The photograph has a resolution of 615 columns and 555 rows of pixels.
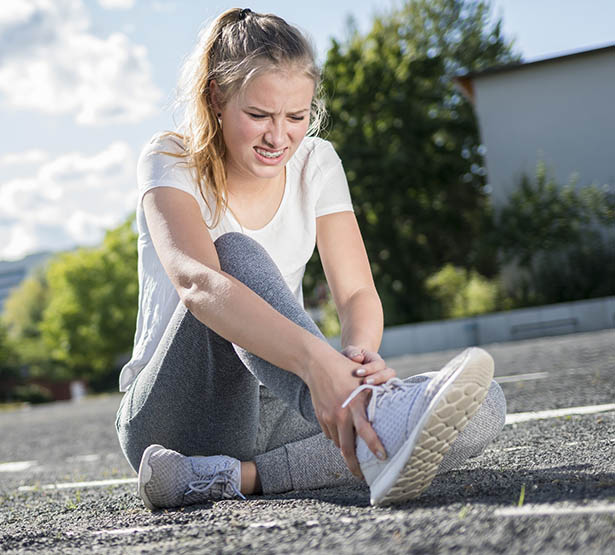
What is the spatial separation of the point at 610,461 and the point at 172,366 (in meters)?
1.05

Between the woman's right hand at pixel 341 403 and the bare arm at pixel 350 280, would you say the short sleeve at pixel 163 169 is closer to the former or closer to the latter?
the bare arm at pixel 350 280

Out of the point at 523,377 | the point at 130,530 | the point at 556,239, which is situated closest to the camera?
the point at 130,530

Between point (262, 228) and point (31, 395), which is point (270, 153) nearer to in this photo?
point (262, 228)

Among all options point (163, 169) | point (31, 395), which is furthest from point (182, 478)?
point (31, 395)

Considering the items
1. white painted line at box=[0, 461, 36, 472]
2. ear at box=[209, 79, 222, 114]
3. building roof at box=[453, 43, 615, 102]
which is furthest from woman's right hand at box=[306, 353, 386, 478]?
building roof at box=[453, 43, 615, 102]

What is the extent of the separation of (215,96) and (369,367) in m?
0.83

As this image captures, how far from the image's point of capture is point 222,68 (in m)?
1.93

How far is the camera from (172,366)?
1.92m

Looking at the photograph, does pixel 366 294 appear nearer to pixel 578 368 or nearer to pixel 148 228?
pixel 148 228

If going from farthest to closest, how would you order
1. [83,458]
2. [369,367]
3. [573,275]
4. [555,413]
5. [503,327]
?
[573,275], [503,327], [83,458], [555,413], [369,367]

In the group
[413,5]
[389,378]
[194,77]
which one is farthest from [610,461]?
[413,5]

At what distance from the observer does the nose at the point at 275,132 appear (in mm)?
1909

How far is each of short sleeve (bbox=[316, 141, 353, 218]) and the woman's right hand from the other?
82 centimetres

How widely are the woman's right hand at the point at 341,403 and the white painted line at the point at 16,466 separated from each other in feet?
10.3
